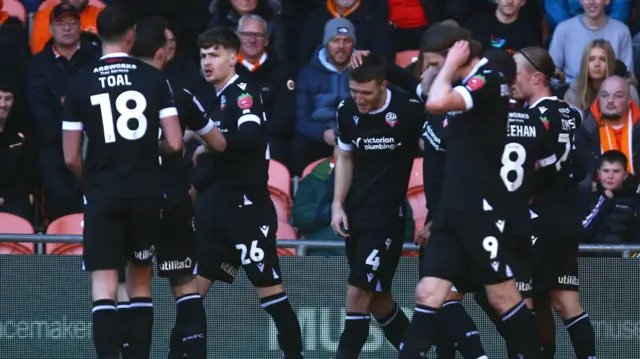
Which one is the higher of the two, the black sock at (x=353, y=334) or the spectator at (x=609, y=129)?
the spectator at (x=609, y=129)

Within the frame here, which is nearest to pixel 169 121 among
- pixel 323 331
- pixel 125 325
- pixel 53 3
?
pixel 125 325

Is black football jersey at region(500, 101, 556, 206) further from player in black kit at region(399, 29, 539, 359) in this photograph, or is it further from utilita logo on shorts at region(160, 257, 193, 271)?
utilita logo on shorts at region(160, 257, 193, 271)

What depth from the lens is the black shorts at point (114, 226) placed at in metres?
7.80

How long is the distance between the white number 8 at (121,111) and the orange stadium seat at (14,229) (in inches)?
124

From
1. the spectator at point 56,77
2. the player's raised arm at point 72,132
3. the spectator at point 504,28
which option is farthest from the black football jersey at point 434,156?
the spectator at point 56,77

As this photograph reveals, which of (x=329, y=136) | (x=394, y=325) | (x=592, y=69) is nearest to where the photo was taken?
(x=394, y=325)

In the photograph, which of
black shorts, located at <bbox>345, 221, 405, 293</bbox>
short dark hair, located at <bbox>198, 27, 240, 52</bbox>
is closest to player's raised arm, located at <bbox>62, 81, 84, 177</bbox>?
short dark hair, located at <bbox>198, 27, 240, 52</bbox>

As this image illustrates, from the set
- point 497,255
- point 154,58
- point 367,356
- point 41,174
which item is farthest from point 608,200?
point 41,174

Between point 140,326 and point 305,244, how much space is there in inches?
84.5

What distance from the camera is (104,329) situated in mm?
7777

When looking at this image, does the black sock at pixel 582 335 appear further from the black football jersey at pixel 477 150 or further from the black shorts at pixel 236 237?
the black shorts at pixel 236 237

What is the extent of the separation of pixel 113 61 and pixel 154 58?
0.52m

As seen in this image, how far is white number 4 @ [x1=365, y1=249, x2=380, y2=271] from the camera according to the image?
28.7ft

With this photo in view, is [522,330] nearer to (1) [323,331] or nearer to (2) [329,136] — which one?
(1) [323,331]
